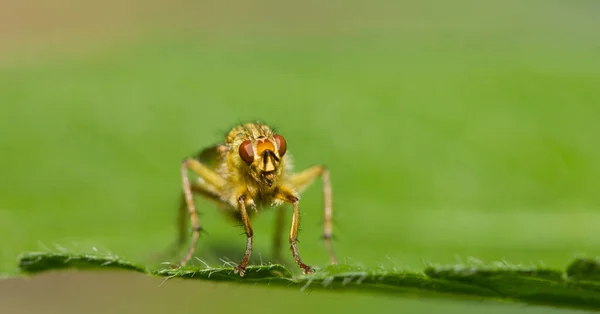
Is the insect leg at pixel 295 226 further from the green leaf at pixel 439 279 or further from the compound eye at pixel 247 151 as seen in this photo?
the green leaf at pixel 439 279

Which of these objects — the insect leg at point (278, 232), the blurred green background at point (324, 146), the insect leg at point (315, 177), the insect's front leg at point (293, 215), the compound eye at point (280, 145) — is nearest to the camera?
the insect's front leg at point (293, 215)

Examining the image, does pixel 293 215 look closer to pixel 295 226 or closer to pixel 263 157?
pixel 295 226

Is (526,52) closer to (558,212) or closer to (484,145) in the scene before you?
(484,145)

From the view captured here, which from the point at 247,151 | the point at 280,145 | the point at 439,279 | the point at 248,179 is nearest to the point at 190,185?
the point at 248,179

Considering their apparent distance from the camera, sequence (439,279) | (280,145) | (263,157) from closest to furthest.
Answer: (439,279), (263,157), (280,145)

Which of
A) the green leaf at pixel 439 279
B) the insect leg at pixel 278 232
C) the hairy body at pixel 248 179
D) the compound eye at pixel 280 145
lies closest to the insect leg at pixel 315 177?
the hairy body at pixel 248 179

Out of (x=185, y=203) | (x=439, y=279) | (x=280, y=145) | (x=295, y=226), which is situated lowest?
(x=439, y=279)

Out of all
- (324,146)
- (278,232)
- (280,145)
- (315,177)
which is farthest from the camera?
(324,146)
